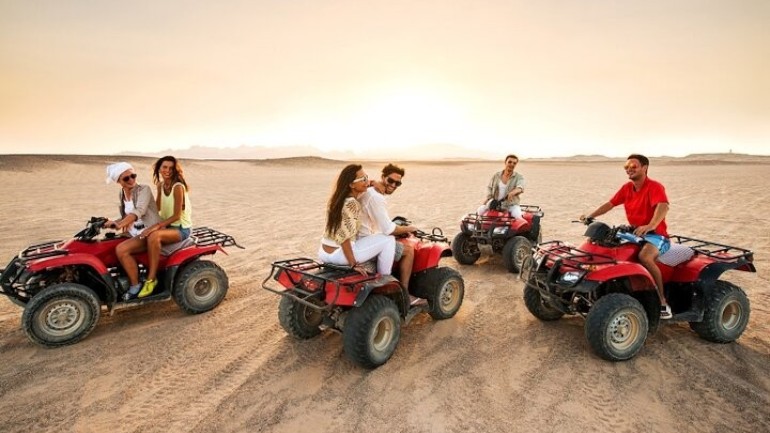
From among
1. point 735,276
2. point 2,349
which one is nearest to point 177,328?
point 2,349

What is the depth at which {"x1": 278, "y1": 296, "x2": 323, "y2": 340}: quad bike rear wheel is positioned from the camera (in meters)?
4.73

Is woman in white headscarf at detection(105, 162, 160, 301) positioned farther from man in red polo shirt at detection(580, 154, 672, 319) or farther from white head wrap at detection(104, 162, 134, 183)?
man in red polo shirt at detection(580, 154, 672, 319)

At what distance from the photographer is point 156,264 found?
537cm

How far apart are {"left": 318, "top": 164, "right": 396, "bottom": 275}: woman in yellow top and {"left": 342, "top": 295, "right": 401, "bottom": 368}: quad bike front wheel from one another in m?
0.37

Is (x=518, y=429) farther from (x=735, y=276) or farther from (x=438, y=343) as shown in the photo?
(x=735, y=276)

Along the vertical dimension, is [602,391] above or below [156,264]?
below

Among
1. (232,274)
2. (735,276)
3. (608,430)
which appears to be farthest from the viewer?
(232,274)

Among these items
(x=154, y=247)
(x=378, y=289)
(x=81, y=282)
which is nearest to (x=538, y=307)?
(x=378, y=289)

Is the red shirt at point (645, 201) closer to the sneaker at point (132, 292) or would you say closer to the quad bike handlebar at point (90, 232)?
the sneaker at point (132, 292)

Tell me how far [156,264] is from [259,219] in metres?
8.53

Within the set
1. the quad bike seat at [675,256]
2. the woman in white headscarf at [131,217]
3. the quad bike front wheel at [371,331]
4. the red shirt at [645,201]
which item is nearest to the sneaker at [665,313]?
the quad bike seat at [675,256]

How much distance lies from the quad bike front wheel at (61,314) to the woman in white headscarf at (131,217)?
47 cm

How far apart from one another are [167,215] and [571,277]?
15.9 feet

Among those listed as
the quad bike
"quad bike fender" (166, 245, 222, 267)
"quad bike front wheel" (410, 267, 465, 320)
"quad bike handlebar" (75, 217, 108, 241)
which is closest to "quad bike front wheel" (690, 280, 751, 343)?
"quad bike front wheel" (410, 267, 465, 320)
